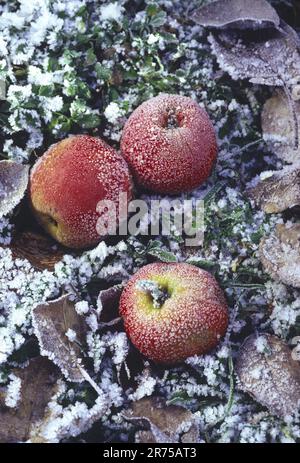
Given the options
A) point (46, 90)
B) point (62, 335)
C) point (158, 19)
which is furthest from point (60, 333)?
point (158, 19)

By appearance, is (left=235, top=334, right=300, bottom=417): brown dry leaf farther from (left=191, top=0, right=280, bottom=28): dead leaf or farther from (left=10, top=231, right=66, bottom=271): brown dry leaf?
(left=191, top=0, right=280, bottom=28): dead leaf

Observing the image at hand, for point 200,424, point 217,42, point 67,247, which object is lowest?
point 200,424

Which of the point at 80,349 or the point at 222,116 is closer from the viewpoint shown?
the point at 80,349

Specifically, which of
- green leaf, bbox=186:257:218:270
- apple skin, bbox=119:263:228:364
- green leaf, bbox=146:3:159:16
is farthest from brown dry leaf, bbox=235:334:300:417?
green leaf, bbox=146:3:159:16

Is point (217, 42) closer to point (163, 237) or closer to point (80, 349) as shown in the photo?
point (163, 237)

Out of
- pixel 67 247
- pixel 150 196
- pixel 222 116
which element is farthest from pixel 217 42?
pixel 67 247
